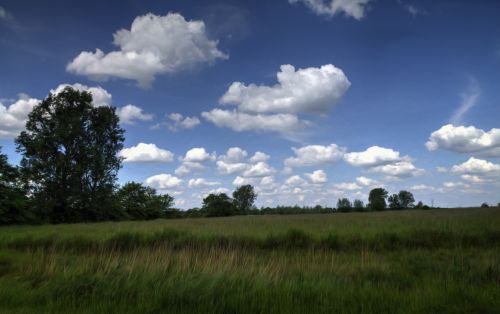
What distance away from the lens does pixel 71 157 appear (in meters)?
41.0

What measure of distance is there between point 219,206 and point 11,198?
216 feet

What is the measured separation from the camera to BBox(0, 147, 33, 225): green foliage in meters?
37.9

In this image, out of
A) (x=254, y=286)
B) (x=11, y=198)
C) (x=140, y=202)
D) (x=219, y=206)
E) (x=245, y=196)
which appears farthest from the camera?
(x=245, y=196)

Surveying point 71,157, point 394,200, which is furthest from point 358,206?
point 71,157

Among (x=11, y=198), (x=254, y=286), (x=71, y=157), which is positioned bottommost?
(x=254, y=286)

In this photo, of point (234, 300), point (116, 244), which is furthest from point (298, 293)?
point (116, 244)

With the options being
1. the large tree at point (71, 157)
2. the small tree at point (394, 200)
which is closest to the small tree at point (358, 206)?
the small tree at point (394, 200)

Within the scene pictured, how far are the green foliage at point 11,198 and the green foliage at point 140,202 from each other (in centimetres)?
2411

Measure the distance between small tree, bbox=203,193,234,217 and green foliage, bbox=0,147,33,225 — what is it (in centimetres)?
6045

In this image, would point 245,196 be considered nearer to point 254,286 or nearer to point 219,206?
point 219,206

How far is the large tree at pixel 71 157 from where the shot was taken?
129ft

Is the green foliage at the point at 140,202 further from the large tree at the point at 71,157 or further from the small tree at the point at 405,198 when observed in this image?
the small tree at the point at 405,198

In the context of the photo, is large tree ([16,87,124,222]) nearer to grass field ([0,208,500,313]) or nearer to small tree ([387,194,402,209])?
grass field ([0,208,500,313])

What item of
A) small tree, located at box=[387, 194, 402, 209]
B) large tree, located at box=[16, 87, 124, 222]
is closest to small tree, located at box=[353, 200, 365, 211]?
small tree, located at box=[387, 194, 402, 209]
